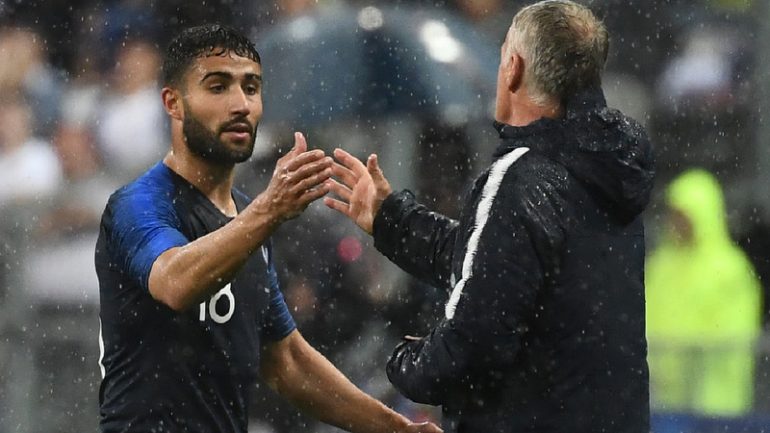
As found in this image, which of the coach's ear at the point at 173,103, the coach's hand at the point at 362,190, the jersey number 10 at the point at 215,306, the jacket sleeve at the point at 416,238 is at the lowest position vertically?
the jersey number 10 at the point at 215,306

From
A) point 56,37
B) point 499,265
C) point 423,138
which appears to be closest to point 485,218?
point 499,265

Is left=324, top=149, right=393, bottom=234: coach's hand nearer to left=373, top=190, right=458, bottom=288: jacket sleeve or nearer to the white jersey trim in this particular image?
left=373, top=190, right=458, bottom=288: jacket sleeve

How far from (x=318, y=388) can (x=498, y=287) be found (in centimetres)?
122

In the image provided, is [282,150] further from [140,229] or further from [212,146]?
[140,229]

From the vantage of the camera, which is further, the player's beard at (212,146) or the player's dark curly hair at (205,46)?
the player's dark curly hair at (205,46)

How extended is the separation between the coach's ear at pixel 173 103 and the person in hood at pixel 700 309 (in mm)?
2749

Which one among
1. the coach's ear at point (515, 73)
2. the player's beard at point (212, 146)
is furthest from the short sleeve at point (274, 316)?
the coach's ear at point (515, 73)

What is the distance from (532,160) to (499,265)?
0.26 metres

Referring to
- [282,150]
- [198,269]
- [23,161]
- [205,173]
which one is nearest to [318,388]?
[205,173]

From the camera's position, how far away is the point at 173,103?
4.29 metres

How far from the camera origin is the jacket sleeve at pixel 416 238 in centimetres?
383

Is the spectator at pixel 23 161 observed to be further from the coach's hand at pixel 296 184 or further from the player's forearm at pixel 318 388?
the coach's hand at pixel 296 184

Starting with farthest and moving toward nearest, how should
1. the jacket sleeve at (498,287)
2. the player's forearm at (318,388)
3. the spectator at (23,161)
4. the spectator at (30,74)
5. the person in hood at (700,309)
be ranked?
the spectator at (30,74)
the spectator at (23,161)
the person in hood at (700,309)
the player's forearm at (318,388)
the jacket sleeve at (498,287)

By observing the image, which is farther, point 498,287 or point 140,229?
point 140,229
